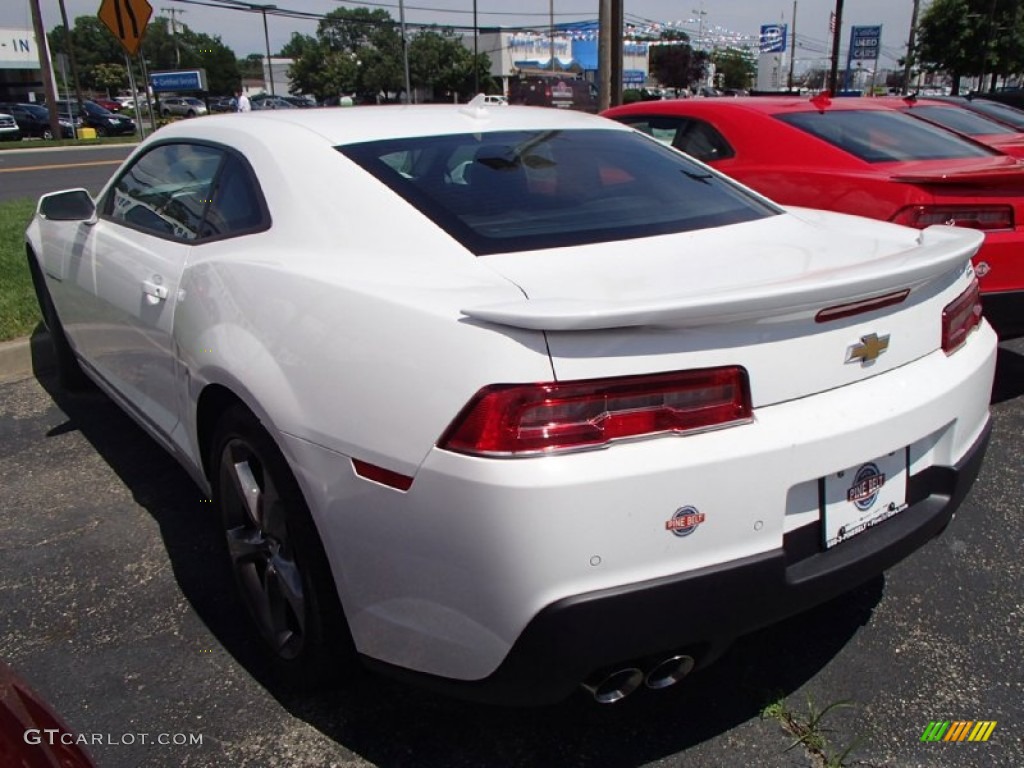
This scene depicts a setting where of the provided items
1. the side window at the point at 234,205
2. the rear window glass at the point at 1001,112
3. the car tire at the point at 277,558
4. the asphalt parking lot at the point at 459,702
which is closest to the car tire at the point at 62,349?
the asphalt parking lot at the point at 459,702

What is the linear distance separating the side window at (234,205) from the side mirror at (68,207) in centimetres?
115

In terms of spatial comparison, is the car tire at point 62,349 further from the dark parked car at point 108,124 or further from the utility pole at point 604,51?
the dark parked car at point 108,124

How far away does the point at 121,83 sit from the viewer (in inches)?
3516

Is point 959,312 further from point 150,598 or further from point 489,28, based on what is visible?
point 489,28

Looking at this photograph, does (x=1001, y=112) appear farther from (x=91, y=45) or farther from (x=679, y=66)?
(x=91, y=45)

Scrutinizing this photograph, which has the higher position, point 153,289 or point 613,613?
point 153,289

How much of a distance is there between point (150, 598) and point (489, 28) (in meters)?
77.7

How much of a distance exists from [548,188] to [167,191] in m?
1.53

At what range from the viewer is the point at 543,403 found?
1.60 m

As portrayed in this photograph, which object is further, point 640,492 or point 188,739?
point 188,739

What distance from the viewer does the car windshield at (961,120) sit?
7.03 metres

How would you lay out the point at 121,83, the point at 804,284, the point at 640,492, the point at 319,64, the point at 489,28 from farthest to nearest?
the point at 121,83 → the point at 319,64 → the point at 489,28 → the point at 804,284 → the point at 640,492

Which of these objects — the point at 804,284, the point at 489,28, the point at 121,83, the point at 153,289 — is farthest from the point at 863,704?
the point at 121,83

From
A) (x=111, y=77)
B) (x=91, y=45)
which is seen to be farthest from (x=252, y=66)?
(x=111, y=77)
